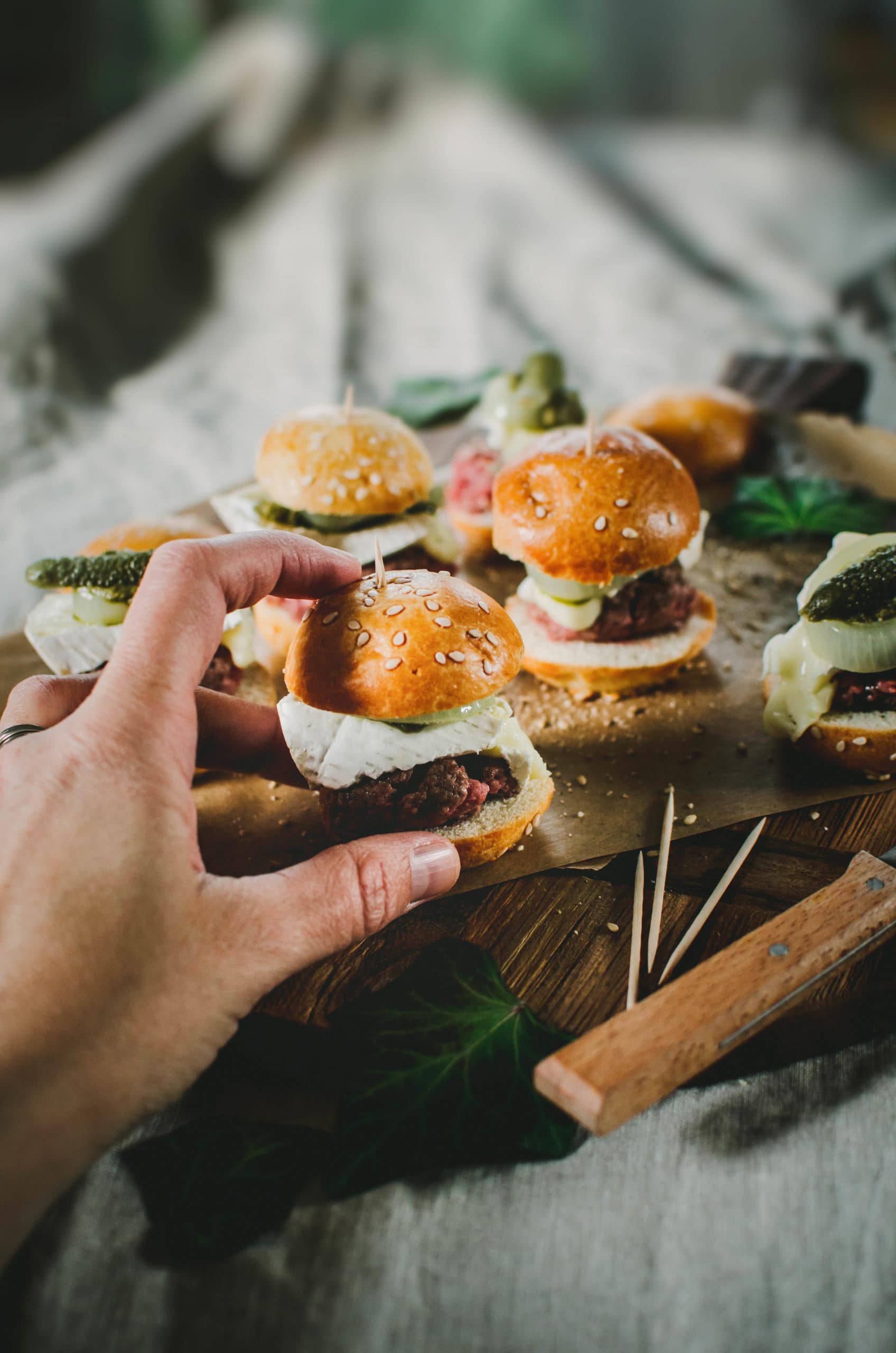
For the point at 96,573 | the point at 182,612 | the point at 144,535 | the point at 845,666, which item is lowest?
the point at 845,666

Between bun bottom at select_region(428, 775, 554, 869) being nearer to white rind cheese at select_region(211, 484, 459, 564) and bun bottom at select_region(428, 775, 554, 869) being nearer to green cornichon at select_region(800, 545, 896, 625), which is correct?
green cornichon at select_region(800, 545, 896, 625)

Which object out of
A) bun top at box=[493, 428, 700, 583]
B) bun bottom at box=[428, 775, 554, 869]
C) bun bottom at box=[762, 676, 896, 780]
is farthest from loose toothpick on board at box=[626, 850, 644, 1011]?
bun top at box=[493, 428, 700, 583]

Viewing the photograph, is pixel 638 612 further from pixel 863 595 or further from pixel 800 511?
pixel 800 511

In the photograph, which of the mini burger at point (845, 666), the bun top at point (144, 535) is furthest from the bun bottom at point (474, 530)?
the mini burger at point (845, 666)

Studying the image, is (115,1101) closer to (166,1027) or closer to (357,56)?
(166,1027)

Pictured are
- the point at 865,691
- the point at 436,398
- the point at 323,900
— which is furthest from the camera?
the point at 436,398

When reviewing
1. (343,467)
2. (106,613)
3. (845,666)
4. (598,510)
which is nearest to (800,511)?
(598,510)

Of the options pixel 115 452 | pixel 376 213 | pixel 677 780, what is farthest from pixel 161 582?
pixel 376 213

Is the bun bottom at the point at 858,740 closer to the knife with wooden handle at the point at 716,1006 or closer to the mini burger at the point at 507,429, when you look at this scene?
the knife with wooden handle at the point at 716,1006
